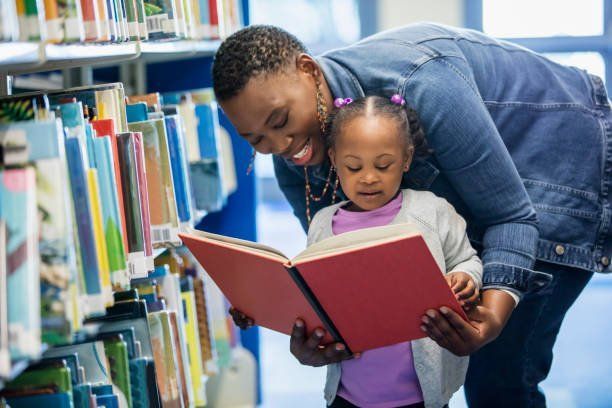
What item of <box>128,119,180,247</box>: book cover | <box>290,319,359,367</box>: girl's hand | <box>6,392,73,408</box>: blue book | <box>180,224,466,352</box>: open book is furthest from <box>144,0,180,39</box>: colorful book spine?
<box>6,392,73,408</box>: blue book

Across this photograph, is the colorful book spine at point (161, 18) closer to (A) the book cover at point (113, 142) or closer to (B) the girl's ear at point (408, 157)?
(A) the book cover at point (113, 142)

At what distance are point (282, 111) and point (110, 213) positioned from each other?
0.37 meters

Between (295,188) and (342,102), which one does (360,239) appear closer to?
(342,102)

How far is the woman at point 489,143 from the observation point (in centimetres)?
146

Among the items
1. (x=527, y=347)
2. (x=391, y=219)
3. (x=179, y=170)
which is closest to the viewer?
(x=391, y=219)

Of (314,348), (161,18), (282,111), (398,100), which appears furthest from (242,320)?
(161,18)

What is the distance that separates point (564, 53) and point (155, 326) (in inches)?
193

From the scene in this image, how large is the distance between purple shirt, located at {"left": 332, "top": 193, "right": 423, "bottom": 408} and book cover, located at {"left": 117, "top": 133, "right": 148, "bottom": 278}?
1.22ft

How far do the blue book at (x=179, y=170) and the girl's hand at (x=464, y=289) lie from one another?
783 millimetres

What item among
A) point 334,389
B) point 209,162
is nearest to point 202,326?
point 209,162

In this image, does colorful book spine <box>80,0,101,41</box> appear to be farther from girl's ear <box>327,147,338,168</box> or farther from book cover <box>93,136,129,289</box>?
girl's ear <box>327,147,338,168</box>

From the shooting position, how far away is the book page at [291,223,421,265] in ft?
3.95

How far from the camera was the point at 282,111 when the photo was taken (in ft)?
5.06

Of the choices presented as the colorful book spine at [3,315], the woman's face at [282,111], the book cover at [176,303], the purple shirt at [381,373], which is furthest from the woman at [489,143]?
the colorful book spine at [3,315]
